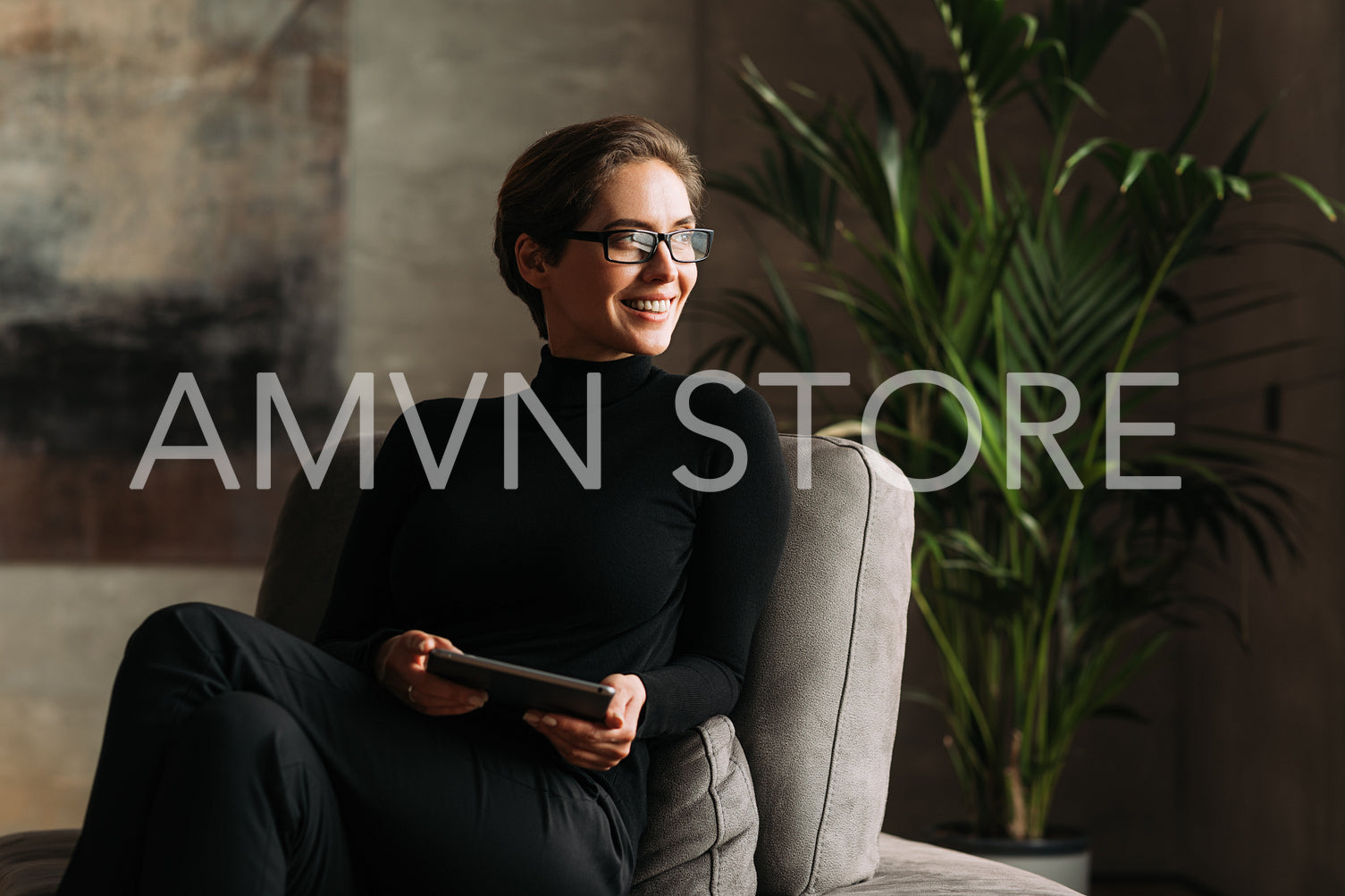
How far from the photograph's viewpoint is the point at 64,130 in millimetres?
3428

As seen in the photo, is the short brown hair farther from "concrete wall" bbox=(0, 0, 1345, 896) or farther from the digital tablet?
"concrete wall" bbox=(0, 0, 1345, 896)

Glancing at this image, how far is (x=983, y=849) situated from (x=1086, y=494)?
0.71 meters

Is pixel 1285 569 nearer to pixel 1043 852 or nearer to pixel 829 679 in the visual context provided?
pixel 1043 852

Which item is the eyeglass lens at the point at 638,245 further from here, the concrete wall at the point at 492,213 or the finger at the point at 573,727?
the concrete wall at the point at 492,213

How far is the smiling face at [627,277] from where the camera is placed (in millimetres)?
1584

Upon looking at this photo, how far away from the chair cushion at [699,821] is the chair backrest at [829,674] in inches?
2.2

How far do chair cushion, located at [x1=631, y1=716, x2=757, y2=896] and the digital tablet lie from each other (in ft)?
0.71

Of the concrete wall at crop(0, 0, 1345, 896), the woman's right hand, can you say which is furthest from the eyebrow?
the concrete wall at crop(0, 0, 1345, 896)

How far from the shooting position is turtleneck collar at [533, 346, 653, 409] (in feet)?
5.37

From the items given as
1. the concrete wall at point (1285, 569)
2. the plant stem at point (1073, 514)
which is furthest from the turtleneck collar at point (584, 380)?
the concrete wall at point (1285, 569)

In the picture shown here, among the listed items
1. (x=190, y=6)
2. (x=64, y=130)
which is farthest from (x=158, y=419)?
(x=190, y=6)

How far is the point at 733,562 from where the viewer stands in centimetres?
150

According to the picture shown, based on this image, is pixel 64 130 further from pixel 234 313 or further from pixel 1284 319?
pixel 1284 319

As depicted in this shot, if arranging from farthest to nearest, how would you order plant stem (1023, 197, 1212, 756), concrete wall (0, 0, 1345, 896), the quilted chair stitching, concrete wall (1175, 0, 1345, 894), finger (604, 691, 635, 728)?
1. concrete wall (0, 0, 1345, 896)
2. concrete wall (1175, 0, 1345, 894)
3. plant stem (1023, 197, 1212, 756)
4. the quilted chair stitching
5. finger (604, 691, 635, 728)
